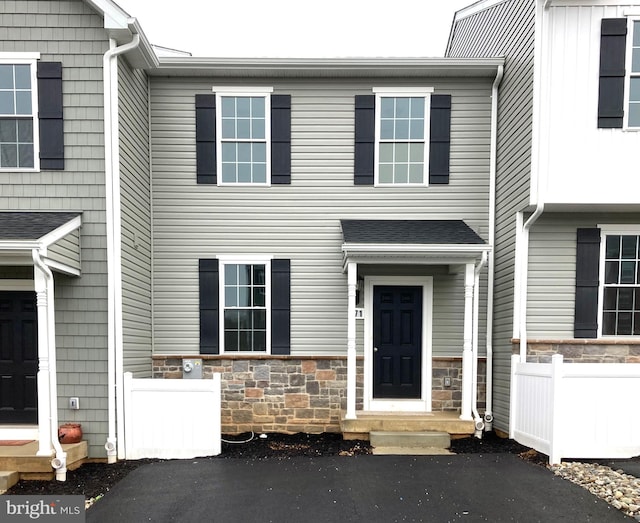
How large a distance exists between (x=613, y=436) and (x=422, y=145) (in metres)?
4.59

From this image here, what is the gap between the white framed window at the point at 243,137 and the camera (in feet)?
20.4

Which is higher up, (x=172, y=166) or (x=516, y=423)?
(x=172, y=166)

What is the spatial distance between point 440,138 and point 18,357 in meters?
6.65

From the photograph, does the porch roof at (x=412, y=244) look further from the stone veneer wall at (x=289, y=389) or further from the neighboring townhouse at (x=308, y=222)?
the stone veneer wall at (x=289, y=389)

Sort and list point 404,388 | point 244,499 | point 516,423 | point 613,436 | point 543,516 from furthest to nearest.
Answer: point 404,388
point 516,423
point 613,436
point 244,499
point 543,516

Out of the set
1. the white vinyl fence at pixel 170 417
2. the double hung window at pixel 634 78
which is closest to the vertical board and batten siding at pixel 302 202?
the white vinyl fence at pixel 170 417

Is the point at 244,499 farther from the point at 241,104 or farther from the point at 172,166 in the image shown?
the point at 241,104

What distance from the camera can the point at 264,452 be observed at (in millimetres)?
5242

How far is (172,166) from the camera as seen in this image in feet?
20.5

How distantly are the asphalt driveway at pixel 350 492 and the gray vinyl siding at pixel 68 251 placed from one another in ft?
8.45

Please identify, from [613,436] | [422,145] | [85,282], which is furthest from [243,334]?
[613,436]

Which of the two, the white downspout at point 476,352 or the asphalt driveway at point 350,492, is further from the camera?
the white downspout at point 476,352

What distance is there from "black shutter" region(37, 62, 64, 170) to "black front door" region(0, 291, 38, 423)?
176cm

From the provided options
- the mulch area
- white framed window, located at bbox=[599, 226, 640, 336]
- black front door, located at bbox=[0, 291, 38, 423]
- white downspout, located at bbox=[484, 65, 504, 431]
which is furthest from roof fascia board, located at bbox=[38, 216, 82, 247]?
white framed window, located at bbox=[599, 226, 640, 336]
